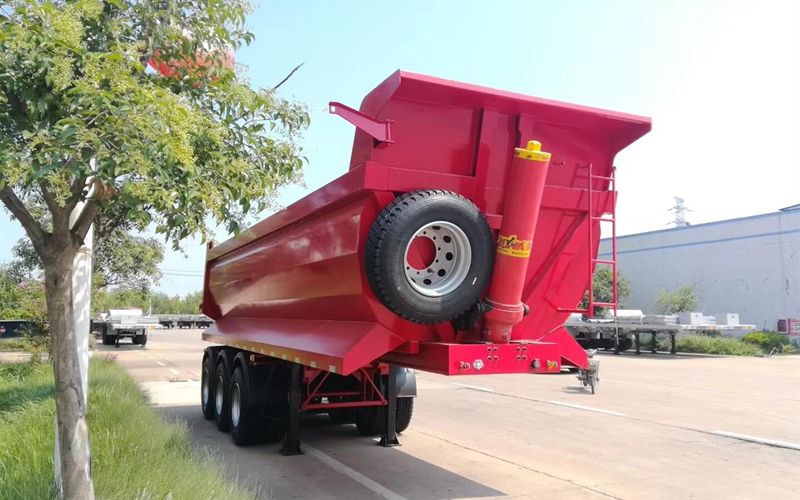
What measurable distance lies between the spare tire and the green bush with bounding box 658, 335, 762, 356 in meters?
26.3

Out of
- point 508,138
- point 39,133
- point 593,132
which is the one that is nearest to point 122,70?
point 39,133

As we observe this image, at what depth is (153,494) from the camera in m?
4.48

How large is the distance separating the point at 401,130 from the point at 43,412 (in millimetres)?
5330

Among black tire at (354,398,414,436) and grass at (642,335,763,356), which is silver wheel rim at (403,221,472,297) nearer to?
black tire at (354,398,414,436)

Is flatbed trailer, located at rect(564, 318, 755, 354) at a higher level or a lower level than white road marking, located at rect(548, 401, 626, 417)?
higher

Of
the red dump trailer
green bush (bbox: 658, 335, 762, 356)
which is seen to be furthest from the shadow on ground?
green bush (bbox: 658, 335, 762, 356)

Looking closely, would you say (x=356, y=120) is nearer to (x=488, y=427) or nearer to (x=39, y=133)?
(x=39, y=133)

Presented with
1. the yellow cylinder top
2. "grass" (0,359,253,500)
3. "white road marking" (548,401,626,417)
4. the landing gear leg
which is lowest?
"white road marking" (548,401,626,417)

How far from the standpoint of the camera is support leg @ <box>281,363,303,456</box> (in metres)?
7.84

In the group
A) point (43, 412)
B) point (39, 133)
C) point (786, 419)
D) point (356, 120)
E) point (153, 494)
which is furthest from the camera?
point (786, 419)

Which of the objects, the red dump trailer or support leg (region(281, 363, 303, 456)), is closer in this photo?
the red dump trailer

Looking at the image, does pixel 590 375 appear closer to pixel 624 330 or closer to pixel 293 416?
pixel 293 416

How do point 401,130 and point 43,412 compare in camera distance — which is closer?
point 401,130

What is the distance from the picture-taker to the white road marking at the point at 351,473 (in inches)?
253
